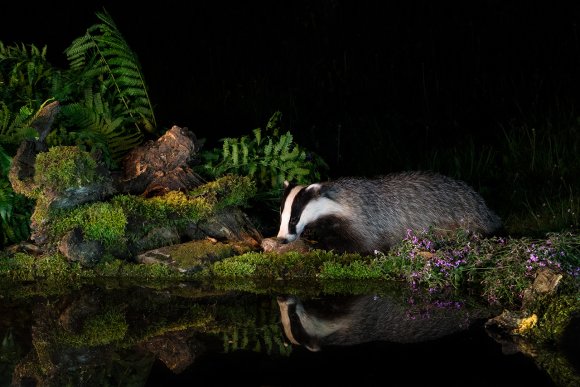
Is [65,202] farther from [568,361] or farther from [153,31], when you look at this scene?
[153,31]

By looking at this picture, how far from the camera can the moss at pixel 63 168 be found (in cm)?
739

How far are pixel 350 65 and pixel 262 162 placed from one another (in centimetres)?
435

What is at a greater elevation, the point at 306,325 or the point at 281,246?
the point at 306,325

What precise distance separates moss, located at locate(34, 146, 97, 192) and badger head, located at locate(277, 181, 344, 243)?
157 cm

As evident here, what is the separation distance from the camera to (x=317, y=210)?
8117mm

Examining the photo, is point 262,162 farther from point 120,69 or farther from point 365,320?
point 365,320

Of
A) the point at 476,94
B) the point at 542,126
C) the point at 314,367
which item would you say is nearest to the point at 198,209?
the point at 314,367

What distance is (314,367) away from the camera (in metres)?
5.36

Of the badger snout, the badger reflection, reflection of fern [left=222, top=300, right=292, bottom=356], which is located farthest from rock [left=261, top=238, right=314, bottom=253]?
reflection of fern [left=222, top=300, right=292, bottom=356]

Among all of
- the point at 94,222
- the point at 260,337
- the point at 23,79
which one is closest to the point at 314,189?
the point at 94,222

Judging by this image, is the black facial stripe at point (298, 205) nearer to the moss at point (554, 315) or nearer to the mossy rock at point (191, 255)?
the mossy rock at point (191, 255)

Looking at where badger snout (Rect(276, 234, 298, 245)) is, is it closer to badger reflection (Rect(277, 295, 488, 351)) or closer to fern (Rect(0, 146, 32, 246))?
badger reflection (Rect(277, 295, 488, 351))

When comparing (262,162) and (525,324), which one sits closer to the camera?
(525,324)

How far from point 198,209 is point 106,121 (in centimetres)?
141
